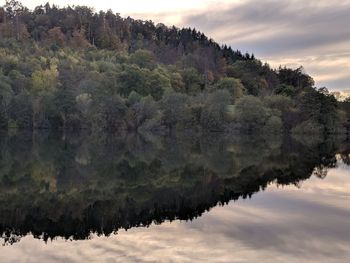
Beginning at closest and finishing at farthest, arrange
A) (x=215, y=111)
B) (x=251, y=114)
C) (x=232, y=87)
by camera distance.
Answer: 1. (x=251, y=114)
2. (x=215, y=111)
3. (x=232, y=87)

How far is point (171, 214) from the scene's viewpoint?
19.8 metres

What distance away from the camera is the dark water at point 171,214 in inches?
553

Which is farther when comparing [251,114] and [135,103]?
[135,103]

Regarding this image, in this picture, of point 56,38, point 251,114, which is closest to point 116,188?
point 251,114

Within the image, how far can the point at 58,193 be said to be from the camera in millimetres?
24078

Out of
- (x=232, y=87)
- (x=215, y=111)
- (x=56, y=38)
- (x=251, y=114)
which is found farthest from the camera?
(x=56, y=38)

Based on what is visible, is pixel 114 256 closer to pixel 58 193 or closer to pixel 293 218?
pixel 293 218

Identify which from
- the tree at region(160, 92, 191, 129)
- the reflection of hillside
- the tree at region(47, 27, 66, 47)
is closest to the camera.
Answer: the reflection of hillside

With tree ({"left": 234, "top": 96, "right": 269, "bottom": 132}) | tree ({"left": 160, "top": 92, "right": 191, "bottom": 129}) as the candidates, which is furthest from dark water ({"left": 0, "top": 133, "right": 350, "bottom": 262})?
tree ({"left": 160, "top": 92, "right": 191, "bottom": 129})

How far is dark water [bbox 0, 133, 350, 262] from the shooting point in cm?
1405

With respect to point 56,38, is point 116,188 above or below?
below

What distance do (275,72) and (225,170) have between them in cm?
Answer: 16544

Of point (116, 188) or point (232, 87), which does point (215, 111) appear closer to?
point (232, 87)

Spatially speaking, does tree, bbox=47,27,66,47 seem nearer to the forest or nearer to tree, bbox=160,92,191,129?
the forest
